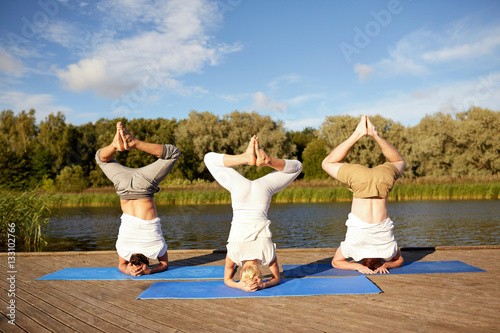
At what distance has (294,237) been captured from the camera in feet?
38.5

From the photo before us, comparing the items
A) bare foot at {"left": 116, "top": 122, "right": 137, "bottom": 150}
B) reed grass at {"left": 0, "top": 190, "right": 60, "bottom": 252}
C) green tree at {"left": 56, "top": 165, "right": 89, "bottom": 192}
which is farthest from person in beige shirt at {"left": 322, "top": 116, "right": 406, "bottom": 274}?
green tree at {"left": 56, "top": 165, "right": 89, "bottom": 192}

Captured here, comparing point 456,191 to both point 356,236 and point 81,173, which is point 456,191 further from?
point 81,173

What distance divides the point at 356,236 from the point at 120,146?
3.01 m

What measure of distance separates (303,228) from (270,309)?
1011 cm

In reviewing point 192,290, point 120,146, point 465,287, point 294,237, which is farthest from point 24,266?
point 294,237

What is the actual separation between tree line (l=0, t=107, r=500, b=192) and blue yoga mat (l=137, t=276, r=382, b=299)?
29.2 metres

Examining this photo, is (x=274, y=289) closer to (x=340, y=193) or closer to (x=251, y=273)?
(x=251, y=273)

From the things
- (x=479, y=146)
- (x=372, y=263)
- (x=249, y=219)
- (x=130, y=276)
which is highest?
(x=479, y=146)

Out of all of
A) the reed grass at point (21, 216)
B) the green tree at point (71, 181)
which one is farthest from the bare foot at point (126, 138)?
the green tree at point (71, 181)

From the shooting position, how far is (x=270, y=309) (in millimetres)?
3377

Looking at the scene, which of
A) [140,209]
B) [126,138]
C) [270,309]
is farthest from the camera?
[140,209]

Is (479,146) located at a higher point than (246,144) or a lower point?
lower

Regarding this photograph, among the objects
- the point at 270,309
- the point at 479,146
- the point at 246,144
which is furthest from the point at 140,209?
the point at 479,146

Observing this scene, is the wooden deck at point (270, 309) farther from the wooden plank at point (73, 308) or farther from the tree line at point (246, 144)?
the tree line at point (246, 144)
